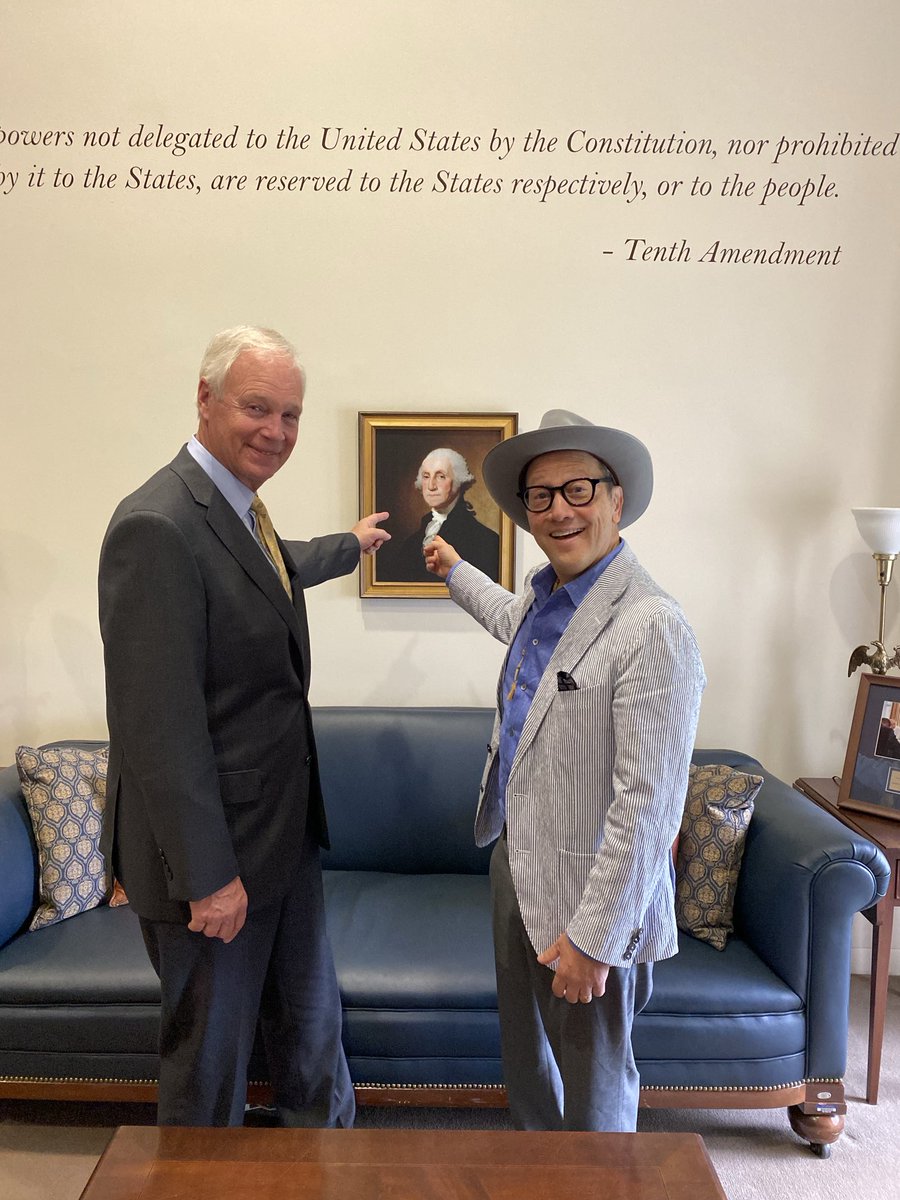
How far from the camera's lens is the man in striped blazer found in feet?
4.38

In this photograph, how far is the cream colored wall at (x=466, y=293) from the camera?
8.73 ft

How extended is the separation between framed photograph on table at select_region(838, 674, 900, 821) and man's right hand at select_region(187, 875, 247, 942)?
1.90 meters

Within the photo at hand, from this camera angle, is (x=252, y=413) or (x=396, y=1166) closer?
(x=396, y=1166)

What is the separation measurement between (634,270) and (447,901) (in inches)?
82.8

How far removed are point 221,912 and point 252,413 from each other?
93cm

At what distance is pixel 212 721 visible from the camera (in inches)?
60.6

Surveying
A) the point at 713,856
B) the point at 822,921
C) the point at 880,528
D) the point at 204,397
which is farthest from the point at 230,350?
the point at 880,528

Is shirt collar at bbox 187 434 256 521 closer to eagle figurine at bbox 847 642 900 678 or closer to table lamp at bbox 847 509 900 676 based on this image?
table lamp at bbox 847 509 900 676

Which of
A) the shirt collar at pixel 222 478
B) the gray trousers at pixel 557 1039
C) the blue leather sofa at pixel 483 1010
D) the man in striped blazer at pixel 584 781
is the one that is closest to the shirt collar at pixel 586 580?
the man in striped blazer at pixel 584 781

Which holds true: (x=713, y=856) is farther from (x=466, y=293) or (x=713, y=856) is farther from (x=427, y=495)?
(x=466, y=293)

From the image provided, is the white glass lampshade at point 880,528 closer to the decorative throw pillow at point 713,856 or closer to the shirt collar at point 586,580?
the decorative throw pillow at point 713,856

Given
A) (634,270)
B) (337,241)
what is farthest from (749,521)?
(337,241)

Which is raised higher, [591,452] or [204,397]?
[204,397]

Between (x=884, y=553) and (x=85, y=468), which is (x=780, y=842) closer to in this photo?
(x=884, y=553)
